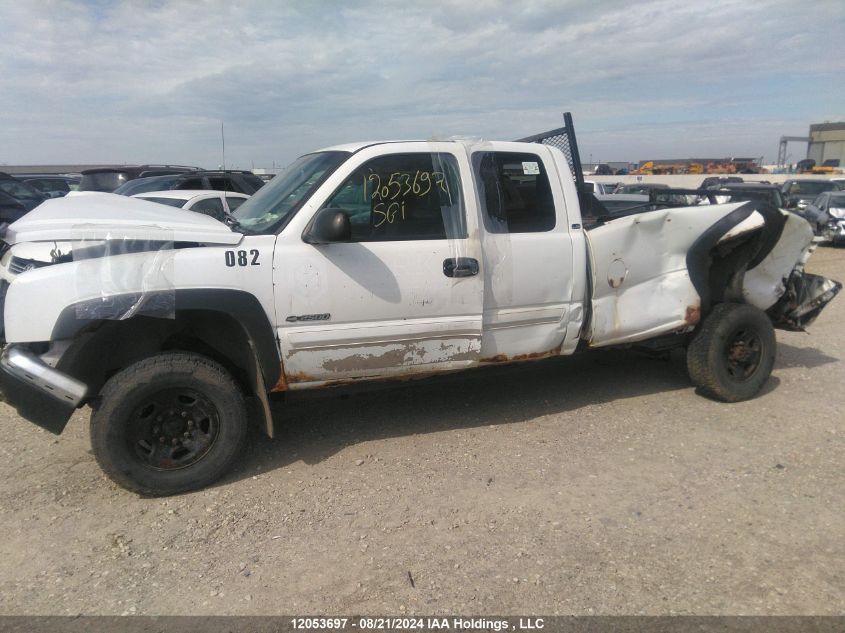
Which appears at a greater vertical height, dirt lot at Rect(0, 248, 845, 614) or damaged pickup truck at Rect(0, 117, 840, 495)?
damaged pickup truck at Rect(0, 117, 840, 495)

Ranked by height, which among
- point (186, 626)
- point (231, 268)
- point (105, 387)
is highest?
point (231, 268)

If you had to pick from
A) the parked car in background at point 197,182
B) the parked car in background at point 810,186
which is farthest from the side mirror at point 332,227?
the parked car in background at point 810,186

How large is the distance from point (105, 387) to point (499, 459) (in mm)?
2428

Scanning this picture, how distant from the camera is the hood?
3723 mm

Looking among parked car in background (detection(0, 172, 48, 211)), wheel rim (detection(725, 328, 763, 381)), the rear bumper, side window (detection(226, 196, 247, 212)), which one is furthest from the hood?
parked car in background (detection(0, 172, 48, 211))

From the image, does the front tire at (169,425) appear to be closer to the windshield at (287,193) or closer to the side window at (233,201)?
the windshield at (287,193)

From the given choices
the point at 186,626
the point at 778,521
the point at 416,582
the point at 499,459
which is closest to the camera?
the point at 186,626

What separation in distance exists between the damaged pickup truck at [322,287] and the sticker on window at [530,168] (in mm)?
17

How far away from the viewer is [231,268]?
3857 mm

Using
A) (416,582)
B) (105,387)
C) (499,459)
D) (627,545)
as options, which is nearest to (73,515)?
(105,387)

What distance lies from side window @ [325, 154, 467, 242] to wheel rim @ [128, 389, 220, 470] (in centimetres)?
137

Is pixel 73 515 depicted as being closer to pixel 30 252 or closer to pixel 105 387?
pixel 105 387

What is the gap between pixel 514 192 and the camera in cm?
458

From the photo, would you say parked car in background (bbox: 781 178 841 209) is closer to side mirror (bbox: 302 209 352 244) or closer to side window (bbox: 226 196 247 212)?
side window (bbox: 226 196 247 212)
